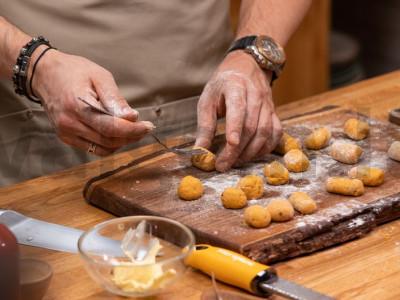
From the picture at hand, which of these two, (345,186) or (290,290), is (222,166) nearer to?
(345,186)

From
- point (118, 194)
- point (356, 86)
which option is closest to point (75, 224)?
point (118, 194)

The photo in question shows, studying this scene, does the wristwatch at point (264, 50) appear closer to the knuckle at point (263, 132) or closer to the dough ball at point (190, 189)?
the knuckle at point (263, 132)

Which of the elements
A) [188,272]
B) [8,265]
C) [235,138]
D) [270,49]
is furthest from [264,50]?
[8,265]

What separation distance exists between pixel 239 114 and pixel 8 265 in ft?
2.08

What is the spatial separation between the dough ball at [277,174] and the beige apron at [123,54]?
47 cm

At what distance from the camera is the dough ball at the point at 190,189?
1.36 metres

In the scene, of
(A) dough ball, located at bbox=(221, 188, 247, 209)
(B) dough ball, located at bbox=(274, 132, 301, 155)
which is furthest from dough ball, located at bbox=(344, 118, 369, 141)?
(A) dough ball, located at bbox=(221, 188, 247, 209)

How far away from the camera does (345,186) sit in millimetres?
1341

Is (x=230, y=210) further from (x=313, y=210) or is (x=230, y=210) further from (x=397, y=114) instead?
(x=397, y=114)

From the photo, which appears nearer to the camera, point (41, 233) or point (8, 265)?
point (8, 265)

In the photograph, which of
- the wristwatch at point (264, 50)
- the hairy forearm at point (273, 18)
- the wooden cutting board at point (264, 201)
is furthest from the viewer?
the hairy forearm at point (273, 18)

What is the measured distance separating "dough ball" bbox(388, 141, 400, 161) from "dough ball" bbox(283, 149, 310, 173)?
0.15 m

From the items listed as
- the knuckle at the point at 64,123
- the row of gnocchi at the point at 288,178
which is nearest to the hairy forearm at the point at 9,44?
the knuckle at the point at 64,123

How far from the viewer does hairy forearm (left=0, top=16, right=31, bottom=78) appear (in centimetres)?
150
